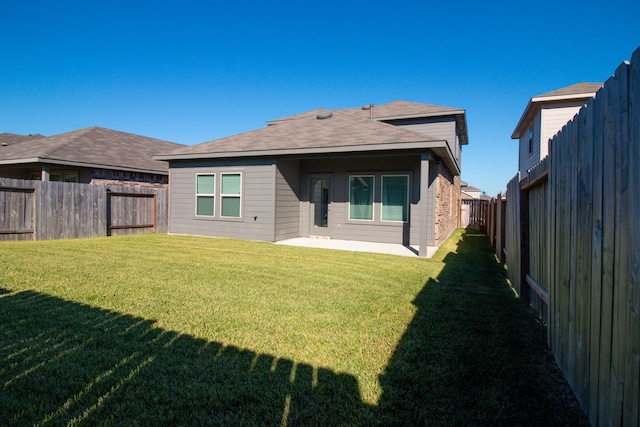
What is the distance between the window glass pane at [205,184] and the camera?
12.4 metres

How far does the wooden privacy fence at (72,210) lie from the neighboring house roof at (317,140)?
2142 mm

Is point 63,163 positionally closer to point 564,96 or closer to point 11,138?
point 11,138

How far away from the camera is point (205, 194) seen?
1248 cm

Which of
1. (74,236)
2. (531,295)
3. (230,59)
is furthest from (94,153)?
(531,295)

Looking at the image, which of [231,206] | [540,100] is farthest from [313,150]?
[540,100]

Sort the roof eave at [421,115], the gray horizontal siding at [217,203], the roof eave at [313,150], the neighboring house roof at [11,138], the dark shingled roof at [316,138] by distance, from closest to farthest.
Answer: the roof eave at [313,150] < the dark shingled roof at [316,138] < the gray horizontal siding at [217,203] < the roof eave at [421,115] < the neighboring house roof at [11,138]

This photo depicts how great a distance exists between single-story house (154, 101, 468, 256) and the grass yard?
5.10 metres

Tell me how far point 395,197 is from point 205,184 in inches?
263

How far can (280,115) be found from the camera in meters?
19.7

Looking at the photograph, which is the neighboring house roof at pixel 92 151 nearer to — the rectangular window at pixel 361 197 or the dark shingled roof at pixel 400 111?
the dark shingled roof at pixel 400 111

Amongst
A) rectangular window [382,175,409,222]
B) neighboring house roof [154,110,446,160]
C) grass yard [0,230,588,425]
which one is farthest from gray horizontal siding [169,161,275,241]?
grass yard [0,230,588,425]

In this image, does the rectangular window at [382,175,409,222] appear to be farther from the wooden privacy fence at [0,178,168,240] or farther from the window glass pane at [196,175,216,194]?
the wooden privacy fence at [0,178,168,240]

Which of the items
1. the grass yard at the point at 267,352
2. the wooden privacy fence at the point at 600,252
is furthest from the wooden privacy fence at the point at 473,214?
the wooden privacy fence at the point at 600,252

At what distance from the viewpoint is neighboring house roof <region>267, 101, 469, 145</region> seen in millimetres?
15344
